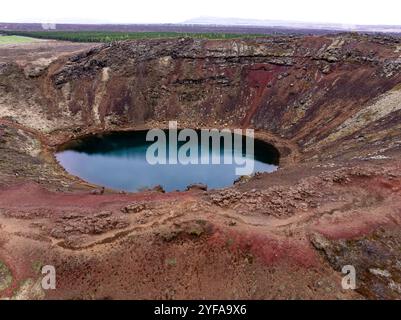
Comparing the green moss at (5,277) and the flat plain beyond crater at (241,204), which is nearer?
the flat plain beyond crater at (241,204)

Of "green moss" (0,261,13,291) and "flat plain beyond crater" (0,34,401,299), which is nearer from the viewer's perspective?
"flat plain beyond crater" (0,34,401,299)

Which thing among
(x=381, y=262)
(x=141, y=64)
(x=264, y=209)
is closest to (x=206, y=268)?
(x=264, y=209)

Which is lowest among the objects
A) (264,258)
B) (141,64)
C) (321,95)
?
(264,258)

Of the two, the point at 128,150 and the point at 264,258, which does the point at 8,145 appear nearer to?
the point at 128,150

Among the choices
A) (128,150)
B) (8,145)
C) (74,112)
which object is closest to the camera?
(8,145)

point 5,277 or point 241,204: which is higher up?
point 241,204

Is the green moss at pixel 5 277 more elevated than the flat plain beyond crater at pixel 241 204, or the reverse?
the flat plain beyond crater at pixel 241 204

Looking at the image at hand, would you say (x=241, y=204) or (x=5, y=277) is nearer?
(x=5, y=277)

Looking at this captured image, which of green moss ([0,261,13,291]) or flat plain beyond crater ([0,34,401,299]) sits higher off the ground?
flat plain beyond crater ([0,34,401,299])
